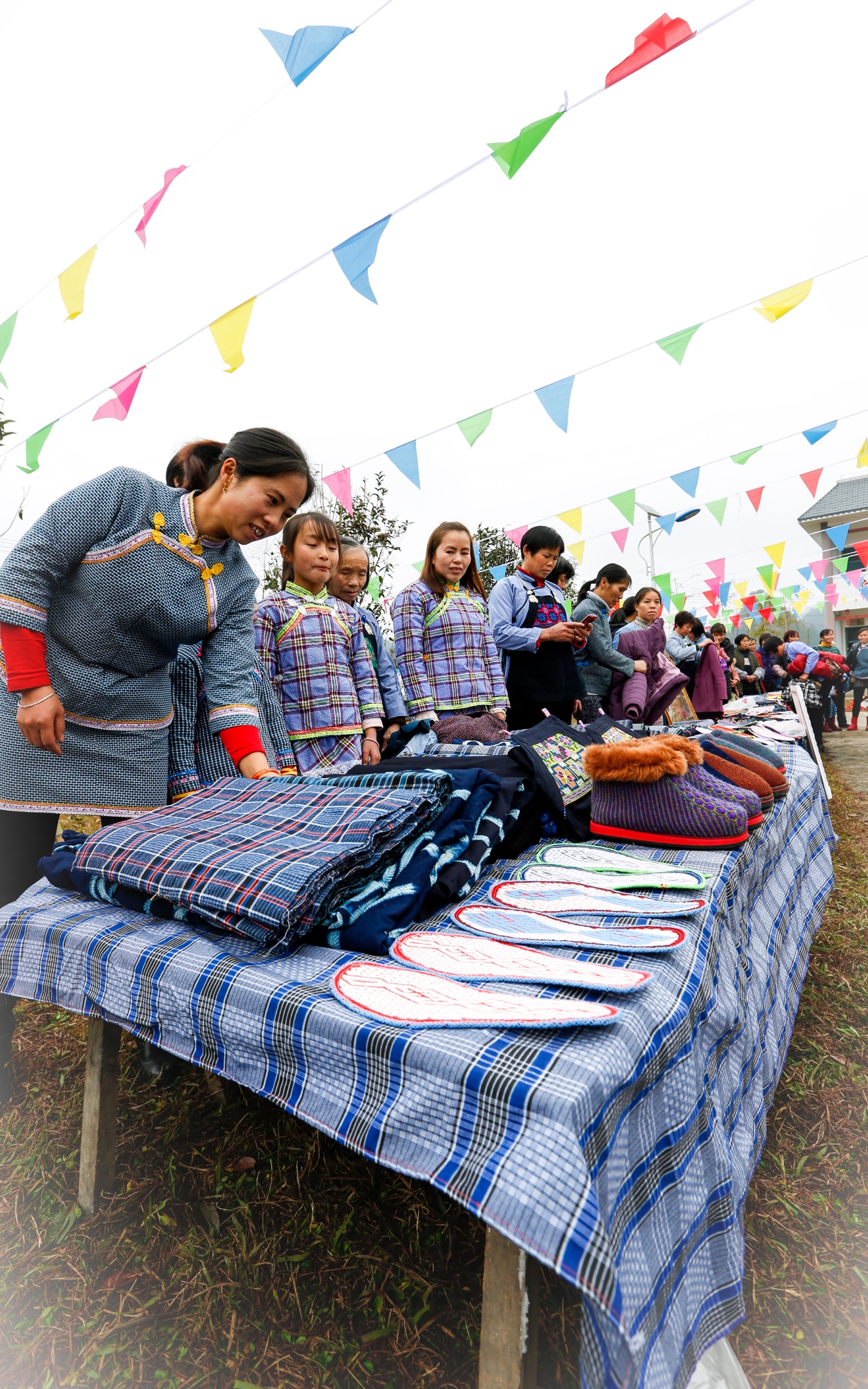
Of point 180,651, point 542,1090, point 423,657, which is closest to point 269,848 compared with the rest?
point 542,1090

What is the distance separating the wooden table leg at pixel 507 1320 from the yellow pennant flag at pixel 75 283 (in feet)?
12.2

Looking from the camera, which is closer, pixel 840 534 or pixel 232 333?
pixel 232 333

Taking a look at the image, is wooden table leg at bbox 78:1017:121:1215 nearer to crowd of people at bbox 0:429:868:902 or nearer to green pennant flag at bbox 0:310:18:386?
crowd of people at bbox 0:429:868:902

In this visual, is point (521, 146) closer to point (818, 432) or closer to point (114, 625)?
point (114, 625)

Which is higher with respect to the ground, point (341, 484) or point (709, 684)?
point (341, 484)

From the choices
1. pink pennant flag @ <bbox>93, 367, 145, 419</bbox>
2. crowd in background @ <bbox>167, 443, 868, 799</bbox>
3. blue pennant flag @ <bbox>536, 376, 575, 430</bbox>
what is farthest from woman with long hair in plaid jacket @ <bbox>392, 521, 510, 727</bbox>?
blue pennant flag @ <bbox>536, 376, 575, 430</bbox>

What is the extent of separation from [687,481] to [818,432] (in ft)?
3.88

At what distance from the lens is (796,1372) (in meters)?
0.96

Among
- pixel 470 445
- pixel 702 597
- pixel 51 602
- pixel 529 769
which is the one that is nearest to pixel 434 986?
pixel 529 769

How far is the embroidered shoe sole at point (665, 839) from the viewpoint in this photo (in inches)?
53.1

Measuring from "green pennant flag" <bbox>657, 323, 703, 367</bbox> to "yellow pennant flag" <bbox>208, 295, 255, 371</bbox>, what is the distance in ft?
9.11

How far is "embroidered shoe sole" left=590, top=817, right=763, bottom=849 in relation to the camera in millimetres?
1350

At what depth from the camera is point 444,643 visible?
112 inches

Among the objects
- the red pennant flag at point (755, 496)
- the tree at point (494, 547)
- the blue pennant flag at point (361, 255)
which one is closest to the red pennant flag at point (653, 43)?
the blue pennant flag at point (361, 255)
